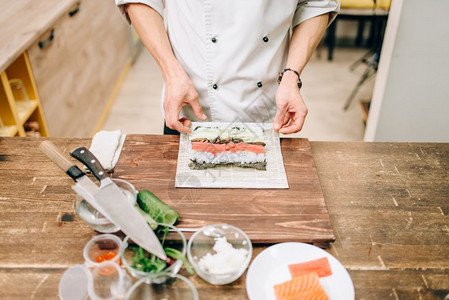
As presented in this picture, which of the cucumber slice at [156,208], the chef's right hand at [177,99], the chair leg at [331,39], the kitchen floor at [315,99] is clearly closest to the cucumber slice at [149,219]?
the cucumber slice at [156,208]

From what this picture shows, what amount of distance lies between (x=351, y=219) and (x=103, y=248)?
2.10 feet

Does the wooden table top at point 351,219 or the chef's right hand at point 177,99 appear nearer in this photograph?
the wooden table top at point 351,219

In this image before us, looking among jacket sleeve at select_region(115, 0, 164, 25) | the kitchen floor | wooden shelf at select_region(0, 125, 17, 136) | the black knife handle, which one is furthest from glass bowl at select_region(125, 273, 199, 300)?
the kitchen floor

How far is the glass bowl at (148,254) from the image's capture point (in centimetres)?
83

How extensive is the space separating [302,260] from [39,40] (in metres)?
1.91

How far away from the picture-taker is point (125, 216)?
92 cm

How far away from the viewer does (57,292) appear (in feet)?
2.85

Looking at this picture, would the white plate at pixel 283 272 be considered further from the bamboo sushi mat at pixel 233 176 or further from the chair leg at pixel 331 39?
the chair leg at pixel 331 39

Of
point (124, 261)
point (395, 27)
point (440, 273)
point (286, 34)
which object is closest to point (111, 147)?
point (124, 261)

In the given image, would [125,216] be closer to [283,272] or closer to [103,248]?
[103,248]

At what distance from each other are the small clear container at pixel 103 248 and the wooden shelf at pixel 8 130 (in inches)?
50.3

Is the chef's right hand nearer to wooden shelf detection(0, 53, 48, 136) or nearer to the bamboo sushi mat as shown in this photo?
the bamboo sushi mat

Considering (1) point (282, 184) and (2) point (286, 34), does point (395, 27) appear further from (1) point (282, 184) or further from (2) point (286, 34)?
(1) point (282, 184)

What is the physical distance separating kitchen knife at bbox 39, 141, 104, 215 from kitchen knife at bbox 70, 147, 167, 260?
0.02 m
